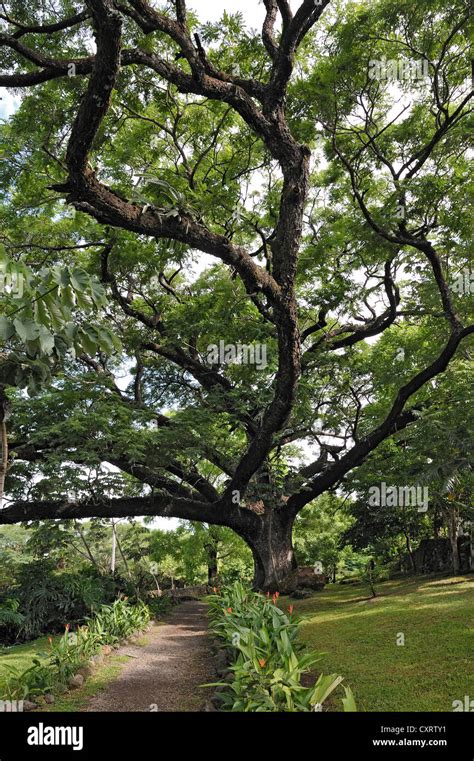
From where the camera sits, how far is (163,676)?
633 centimetres

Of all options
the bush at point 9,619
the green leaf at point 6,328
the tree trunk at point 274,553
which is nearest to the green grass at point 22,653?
the bush at point 9,619

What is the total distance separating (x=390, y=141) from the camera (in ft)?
29.7

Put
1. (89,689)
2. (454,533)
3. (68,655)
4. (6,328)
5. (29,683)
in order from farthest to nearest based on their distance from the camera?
(454,533), (68,655), (89,689), (29,683), (6,328)

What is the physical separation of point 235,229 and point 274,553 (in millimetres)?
7868

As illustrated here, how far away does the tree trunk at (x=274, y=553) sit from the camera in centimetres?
1250

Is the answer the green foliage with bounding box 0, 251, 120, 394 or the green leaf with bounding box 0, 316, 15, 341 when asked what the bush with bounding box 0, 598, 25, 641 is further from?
the green leaf with bounding box 0, 316, 15, 341

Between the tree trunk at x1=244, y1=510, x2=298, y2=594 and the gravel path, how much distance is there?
280 cm

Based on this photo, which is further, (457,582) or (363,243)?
(457,582)

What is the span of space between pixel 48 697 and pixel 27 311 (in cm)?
467

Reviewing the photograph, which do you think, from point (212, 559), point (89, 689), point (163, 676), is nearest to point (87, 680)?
point (89, 689)

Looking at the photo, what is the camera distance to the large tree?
6.28 metres

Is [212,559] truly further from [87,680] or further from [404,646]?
[404,646]
